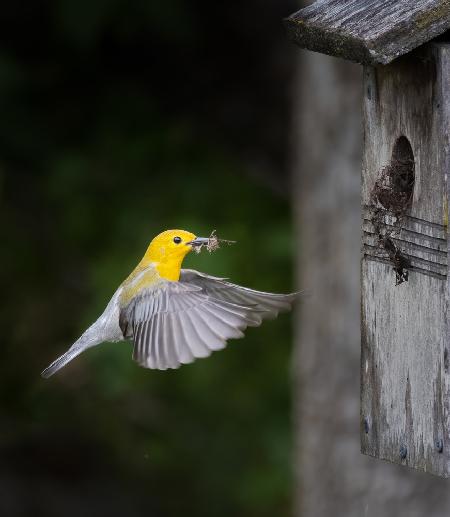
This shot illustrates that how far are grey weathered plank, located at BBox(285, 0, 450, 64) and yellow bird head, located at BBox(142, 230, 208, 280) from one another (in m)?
0.64

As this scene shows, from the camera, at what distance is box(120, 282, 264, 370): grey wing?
346 centimetres

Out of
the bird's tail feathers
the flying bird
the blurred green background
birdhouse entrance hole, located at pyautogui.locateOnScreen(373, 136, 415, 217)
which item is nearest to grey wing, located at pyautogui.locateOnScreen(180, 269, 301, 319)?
the flying bird

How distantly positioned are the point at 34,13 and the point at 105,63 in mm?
532

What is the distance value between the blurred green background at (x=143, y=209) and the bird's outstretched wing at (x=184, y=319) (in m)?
2.77

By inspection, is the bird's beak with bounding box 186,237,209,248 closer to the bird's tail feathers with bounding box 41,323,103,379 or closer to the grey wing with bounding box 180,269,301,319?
the grey wing with bounding box 180,269,301,319

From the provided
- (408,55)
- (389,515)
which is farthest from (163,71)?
(408,55)

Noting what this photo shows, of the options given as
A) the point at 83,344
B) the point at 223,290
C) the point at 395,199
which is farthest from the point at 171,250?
the point at 395,199

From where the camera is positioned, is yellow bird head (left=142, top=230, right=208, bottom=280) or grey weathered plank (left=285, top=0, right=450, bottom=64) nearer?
grey weathered plank (left=285, top=0, right=450, bottom=64)

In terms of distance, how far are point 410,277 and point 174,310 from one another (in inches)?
27.9

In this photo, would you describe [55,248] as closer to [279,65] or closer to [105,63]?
[105,63]

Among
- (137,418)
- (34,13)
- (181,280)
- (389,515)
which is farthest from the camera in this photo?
(137,418)

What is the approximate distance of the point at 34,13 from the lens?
766cm

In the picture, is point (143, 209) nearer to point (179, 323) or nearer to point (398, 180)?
point (179, 323)

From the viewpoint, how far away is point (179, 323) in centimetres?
361
